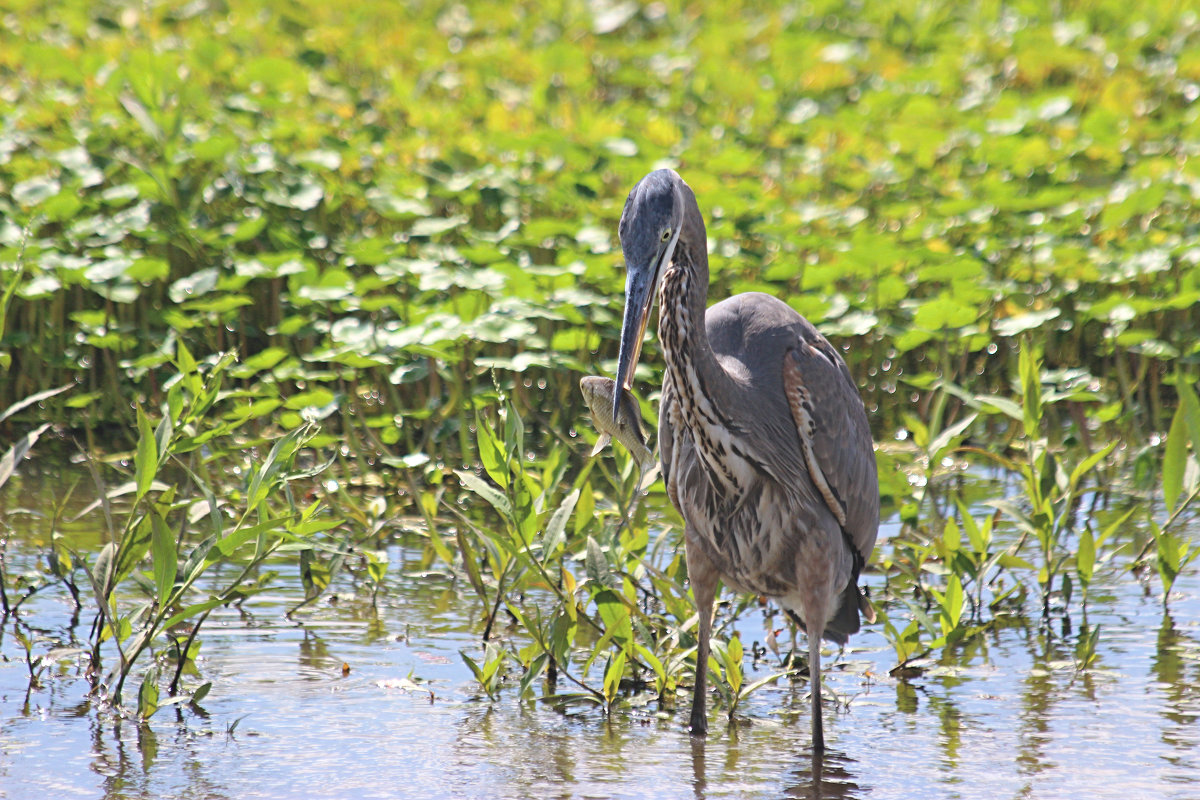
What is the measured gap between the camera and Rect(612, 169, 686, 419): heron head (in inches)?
134

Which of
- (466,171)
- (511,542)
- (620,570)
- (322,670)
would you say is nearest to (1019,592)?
(620,570)

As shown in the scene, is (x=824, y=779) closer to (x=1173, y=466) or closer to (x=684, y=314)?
(x=684, y=314)

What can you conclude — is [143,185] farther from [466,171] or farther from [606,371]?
[606,371]

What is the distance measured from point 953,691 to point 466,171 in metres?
4.23

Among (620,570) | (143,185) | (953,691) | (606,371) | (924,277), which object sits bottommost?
(953,691)

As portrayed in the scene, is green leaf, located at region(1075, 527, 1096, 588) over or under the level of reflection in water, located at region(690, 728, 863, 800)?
over

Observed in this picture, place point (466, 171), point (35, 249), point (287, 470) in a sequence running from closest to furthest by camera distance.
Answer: point (287, 470) < point (35, 249) < point (466, 171)

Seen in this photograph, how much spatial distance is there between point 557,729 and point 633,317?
3.74 ft

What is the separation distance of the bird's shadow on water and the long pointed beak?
0.91 meters

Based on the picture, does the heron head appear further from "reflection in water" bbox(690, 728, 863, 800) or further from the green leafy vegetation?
"reflection in water" bbox(690, 728, 863, 800)

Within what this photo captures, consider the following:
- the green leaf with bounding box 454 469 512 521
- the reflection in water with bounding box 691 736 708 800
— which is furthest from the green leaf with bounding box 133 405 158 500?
the reflection in water with bounding box 691 736 708 800

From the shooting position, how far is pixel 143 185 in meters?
6.39

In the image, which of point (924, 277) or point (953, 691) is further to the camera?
point (924, 277)

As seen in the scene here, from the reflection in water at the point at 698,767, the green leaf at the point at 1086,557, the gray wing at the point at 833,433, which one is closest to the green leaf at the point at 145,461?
the reflection in water at the point at 698,767
